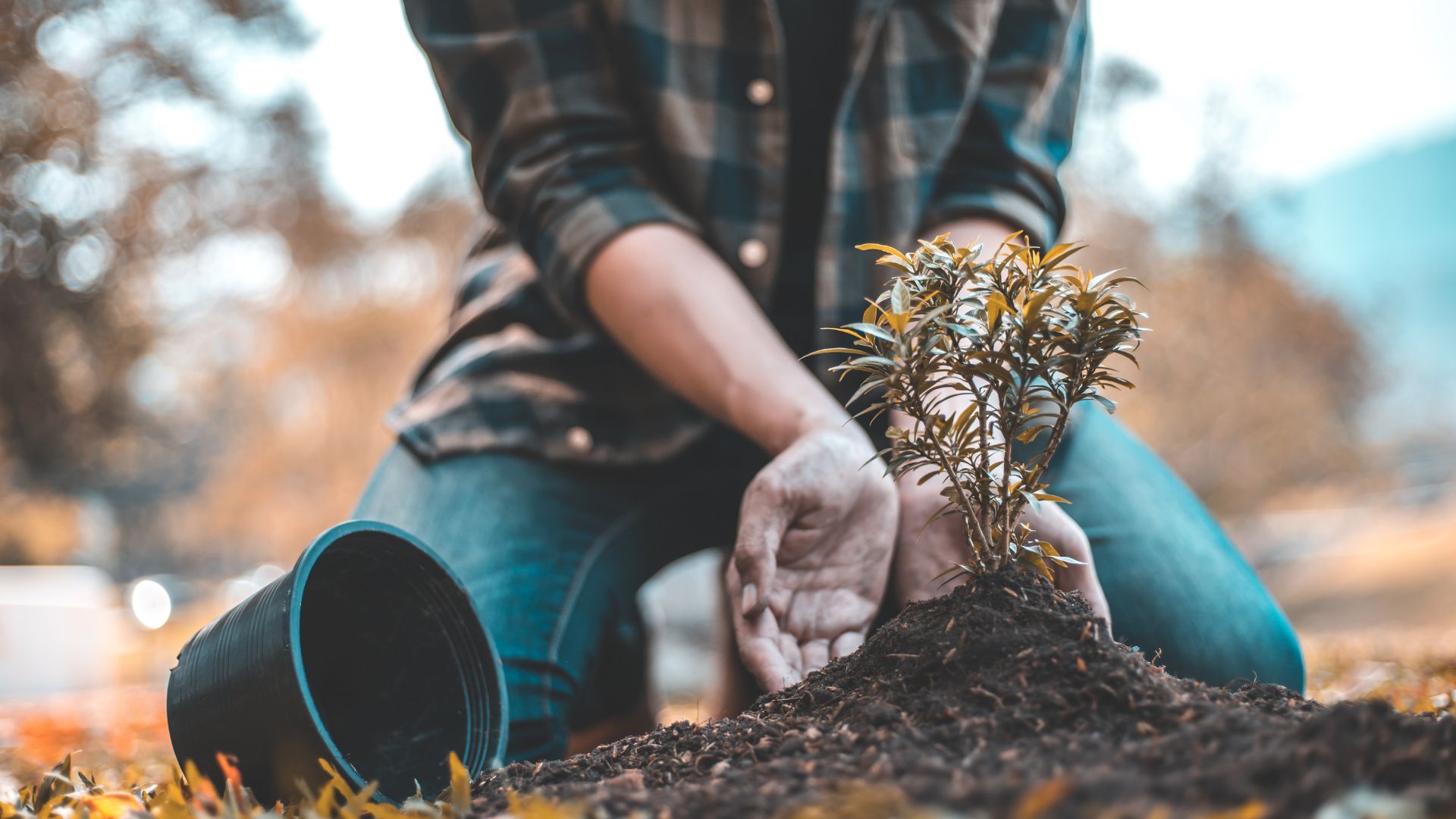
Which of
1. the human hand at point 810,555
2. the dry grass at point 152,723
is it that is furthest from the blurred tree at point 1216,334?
the human hand at point 810,555

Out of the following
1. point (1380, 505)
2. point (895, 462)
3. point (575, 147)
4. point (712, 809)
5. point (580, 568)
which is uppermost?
point (1380, 505)

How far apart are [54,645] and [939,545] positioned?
31.8ft

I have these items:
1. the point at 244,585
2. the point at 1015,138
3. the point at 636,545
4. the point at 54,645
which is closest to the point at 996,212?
the point at 1015,138

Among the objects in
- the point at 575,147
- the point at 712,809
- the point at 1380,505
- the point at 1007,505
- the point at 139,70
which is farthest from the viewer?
the point at 1380,505

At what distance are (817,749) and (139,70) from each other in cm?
1378

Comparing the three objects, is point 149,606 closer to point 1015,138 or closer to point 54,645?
point 54,645

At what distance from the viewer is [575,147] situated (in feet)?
7.52

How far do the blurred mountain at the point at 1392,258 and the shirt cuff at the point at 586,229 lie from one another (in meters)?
20.1

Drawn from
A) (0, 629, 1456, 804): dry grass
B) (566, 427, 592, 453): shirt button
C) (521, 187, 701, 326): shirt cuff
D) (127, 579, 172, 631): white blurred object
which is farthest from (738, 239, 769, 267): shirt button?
(127, 579, 172, 631): white blurred object

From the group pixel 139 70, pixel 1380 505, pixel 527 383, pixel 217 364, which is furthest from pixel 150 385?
pixel 1380 505

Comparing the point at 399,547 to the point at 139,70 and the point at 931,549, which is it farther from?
the point at 139,70

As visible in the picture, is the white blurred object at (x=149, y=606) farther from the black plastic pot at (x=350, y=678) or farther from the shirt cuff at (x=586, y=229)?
the black plastic pot at (x=350, y=678)

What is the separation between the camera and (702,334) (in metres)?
2.04

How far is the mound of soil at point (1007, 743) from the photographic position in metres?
0.88
